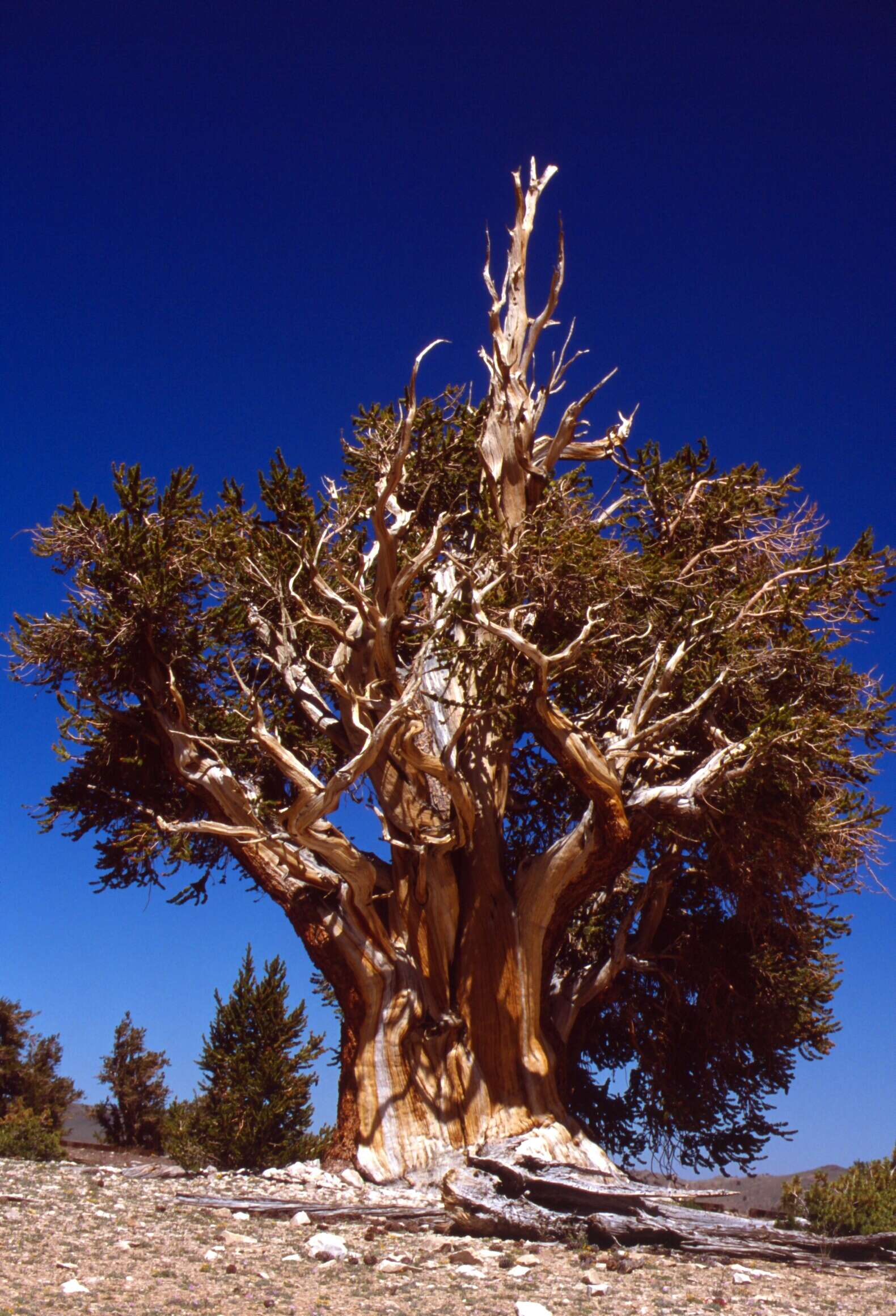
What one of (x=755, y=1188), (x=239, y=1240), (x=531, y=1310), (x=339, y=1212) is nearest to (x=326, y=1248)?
(x=239, y=1240)

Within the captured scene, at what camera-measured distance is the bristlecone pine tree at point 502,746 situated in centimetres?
1040

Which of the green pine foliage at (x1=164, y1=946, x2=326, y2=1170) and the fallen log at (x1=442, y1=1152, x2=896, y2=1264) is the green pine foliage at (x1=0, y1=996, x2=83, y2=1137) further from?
the fallen log at (x1=442, y1=1152, x2=896, y2=1264)

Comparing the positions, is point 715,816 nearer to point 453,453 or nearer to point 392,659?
point 392,659

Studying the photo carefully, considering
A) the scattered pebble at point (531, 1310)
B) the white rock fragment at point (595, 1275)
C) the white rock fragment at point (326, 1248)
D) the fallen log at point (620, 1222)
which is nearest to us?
the scattered pebble at point (531, 1310)

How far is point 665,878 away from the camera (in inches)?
477

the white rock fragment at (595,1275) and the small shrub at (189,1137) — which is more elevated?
the small shrub at (189,1137)

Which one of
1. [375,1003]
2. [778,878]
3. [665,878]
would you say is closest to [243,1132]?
[375,1003]

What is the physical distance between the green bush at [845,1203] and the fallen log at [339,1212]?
3025 millimetres

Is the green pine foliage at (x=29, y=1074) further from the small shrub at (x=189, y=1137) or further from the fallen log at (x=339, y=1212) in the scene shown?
the fallen log at (x=339, y=1212)

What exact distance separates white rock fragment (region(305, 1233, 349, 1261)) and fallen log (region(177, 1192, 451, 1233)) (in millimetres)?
→ 1174

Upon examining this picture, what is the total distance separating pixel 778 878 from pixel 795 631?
9.13 feet

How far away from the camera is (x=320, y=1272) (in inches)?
258

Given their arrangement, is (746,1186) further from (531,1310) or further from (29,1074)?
(531,1310)

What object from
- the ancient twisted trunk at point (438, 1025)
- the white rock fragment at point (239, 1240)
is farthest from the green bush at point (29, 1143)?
the white rock fragment at point (239, 1240)
